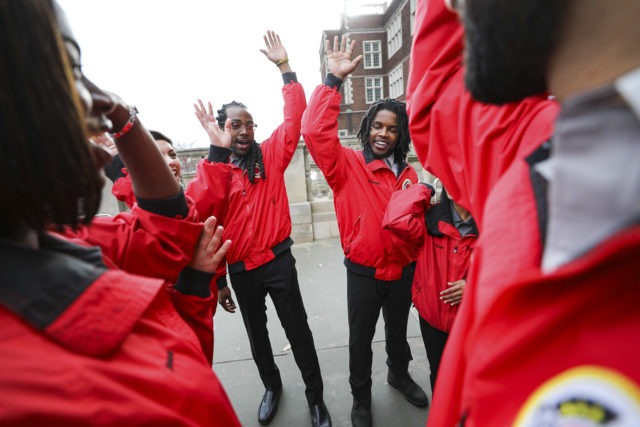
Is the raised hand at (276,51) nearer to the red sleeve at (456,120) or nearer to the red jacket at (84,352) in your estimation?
the red sleeve at (456,120)

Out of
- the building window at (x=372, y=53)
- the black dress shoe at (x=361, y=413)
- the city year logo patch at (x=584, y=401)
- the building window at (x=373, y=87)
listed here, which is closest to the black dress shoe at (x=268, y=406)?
the black dress shoe at (x=361, y=413)

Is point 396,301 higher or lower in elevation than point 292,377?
higher

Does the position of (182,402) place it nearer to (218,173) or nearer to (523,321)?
(523,321)

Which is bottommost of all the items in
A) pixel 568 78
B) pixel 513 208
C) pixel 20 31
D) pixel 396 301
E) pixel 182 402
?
pixel 396 301

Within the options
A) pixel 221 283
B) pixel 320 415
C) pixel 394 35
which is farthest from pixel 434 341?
pixel 394 35

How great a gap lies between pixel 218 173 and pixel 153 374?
1.42m

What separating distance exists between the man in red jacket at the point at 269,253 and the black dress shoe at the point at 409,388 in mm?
598

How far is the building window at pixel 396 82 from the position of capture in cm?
2160

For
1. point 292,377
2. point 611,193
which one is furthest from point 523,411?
point 292,377

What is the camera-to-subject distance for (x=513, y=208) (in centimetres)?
60

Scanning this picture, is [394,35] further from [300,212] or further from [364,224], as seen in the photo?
[364,224]

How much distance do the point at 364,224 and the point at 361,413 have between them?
4.38 feet

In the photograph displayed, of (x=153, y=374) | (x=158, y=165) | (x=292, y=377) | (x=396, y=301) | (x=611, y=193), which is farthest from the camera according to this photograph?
(x=292, y=377)

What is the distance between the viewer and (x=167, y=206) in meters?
1.10
